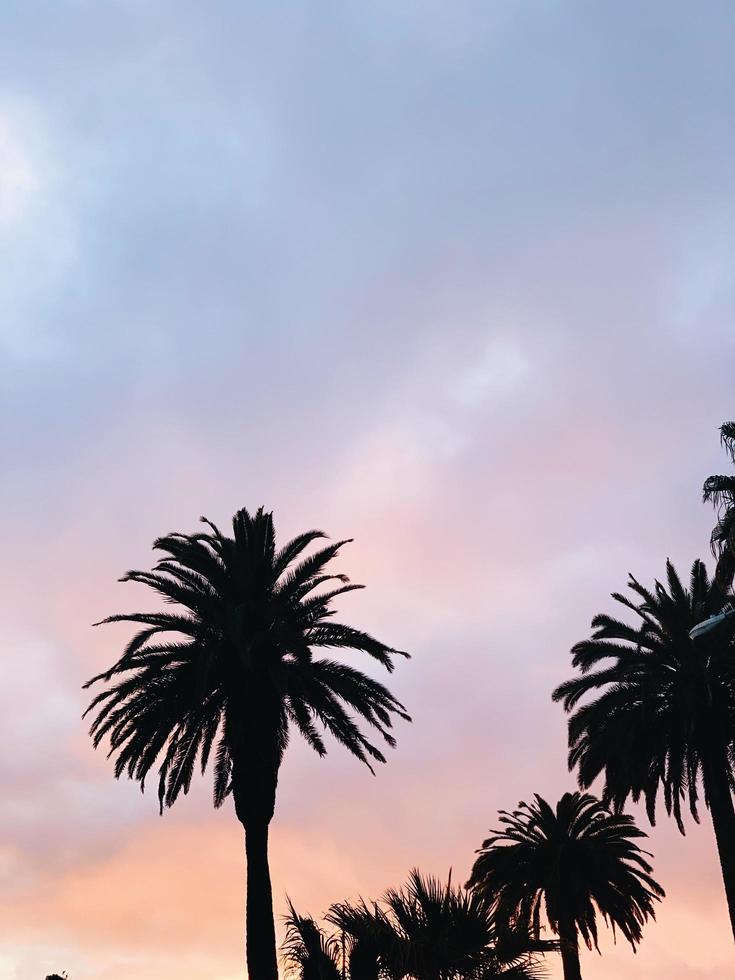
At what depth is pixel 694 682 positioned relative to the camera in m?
37.6

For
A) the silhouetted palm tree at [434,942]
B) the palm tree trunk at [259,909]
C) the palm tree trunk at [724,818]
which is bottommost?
the silhouetted palm tree at [434,942]

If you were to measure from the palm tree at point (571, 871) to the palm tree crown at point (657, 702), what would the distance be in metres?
4.73

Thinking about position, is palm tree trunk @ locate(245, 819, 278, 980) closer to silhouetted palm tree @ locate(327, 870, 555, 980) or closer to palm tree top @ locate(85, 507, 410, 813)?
palm tree top @ locate(85, 507, 410, 813)

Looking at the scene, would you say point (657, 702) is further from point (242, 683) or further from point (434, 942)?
point (434, 942)

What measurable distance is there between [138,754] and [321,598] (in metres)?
6.67

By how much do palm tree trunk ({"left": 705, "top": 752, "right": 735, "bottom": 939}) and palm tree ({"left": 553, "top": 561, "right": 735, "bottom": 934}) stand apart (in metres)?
0.03

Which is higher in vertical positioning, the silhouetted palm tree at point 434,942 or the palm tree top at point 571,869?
the palm tree top at point 571,869

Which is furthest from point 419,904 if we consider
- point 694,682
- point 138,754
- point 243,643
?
point 694,682

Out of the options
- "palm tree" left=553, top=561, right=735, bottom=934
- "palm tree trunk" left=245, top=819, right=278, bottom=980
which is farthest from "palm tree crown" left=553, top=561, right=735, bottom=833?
"palm tree trunk" left=245, top=819, right=278, bottom=980

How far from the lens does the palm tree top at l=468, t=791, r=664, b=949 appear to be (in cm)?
4162

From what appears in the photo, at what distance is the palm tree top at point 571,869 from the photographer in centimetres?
4162

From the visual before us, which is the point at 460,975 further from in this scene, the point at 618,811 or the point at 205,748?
the point at 618,811

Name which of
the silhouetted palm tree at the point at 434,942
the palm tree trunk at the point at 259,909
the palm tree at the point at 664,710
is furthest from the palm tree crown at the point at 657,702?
the silhouetted palm tree at the point at 434,942

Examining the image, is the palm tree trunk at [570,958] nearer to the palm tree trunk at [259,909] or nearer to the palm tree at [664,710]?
the palm tree at [664,710]
